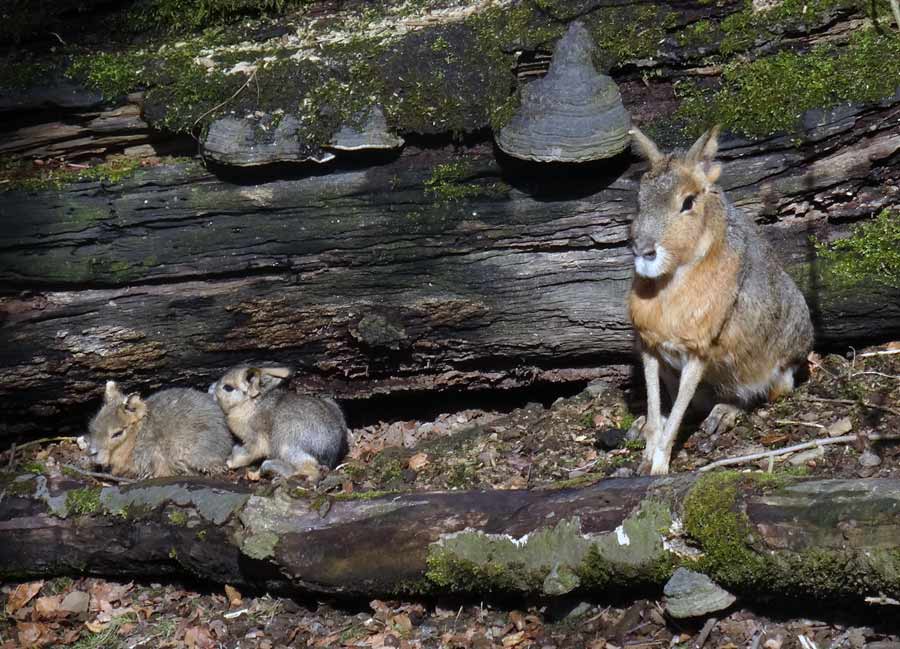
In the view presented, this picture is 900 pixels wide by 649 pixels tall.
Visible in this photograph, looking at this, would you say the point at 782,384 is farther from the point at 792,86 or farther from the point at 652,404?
the point at 792,86

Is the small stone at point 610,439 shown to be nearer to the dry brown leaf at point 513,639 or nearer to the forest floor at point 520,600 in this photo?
the forest floor at point 520,600

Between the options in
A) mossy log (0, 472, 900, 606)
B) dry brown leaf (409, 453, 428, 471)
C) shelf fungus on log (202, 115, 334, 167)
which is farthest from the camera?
dry brown leaf (409, 453, 428, 471)

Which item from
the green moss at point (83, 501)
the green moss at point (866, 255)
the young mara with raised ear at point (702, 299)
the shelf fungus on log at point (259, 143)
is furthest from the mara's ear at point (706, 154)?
the green moss at point (83, 501)

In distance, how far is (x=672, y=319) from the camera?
21.1 ft

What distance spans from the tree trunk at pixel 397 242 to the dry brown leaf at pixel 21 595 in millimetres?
1536

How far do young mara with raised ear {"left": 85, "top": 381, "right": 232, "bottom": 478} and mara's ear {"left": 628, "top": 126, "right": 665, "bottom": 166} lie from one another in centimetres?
370

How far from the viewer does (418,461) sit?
756cm

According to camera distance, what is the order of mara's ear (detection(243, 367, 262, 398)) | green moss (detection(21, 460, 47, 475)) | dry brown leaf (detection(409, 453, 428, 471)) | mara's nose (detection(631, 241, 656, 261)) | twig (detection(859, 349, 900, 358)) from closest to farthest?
mara's nose (detection(631, 241, 656, 261)), green moss (detection(21, 460, 47, 475)), twig (detection(859, 349, 900, 358)), dry brown leaf (detection(409, 453, 428, 471)), mara's ear (detection(243, 367, 262, 398))

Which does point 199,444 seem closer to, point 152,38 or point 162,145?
point 162,145

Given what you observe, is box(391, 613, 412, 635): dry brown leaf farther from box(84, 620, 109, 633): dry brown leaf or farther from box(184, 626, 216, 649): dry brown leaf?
box(84, 620, 109, 633): dry brown leaf

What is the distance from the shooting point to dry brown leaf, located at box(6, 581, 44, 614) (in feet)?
22.3

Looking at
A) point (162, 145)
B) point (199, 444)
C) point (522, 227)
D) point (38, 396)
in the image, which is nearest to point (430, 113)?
point (522, 227)

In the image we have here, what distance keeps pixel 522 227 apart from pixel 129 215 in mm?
2600

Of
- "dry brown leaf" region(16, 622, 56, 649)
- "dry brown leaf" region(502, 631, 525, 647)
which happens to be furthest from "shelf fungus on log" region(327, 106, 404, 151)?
"dry brown leaf" region(16, 622, 56, 649)
